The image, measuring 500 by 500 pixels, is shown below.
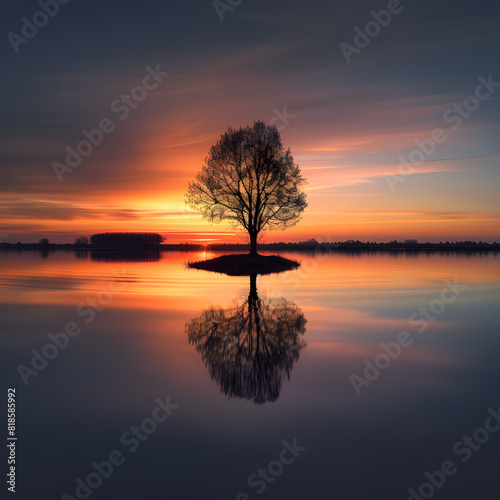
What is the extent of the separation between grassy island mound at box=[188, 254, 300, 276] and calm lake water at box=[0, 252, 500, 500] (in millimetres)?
28931

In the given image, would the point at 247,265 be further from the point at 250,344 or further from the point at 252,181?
the point at 250,344

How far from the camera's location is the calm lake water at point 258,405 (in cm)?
639

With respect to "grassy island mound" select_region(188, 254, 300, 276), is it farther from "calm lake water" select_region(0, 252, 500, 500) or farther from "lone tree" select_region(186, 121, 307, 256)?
"calm lake water" select_region(0, 252, 500, 500)

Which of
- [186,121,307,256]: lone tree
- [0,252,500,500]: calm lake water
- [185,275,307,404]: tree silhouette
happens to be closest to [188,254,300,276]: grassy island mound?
[186,121,307,256]: lone tree

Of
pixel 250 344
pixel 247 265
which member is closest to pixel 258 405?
pixel 250 344

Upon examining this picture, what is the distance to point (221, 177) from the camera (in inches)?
1983

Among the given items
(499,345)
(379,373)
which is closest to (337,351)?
(379,373)

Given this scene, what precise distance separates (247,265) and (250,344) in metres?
35.7

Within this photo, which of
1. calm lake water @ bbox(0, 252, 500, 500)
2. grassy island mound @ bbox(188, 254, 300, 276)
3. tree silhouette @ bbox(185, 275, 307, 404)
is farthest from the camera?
grassy island mound @ bbox(188, 254, 300, 276)

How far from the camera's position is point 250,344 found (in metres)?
13.6

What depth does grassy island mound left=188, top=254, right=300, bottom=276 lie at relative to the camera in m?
48.1

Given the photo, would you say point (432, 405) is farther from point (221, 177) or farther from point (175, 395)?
point (221, 177)

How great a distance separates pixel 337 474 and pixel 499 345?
10.1 metres

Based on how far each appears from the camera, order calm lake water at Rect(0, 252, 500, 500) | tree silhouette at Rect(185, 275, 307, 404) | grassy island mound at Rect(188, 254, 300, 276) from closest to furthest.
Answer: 1. calm lake water at Rect(0, 252, 500, 500)
2. tree silhouette at Rect(185, 275, 307, 404)
3. grassy island mound at Rect(188, 254, 300, 276)
